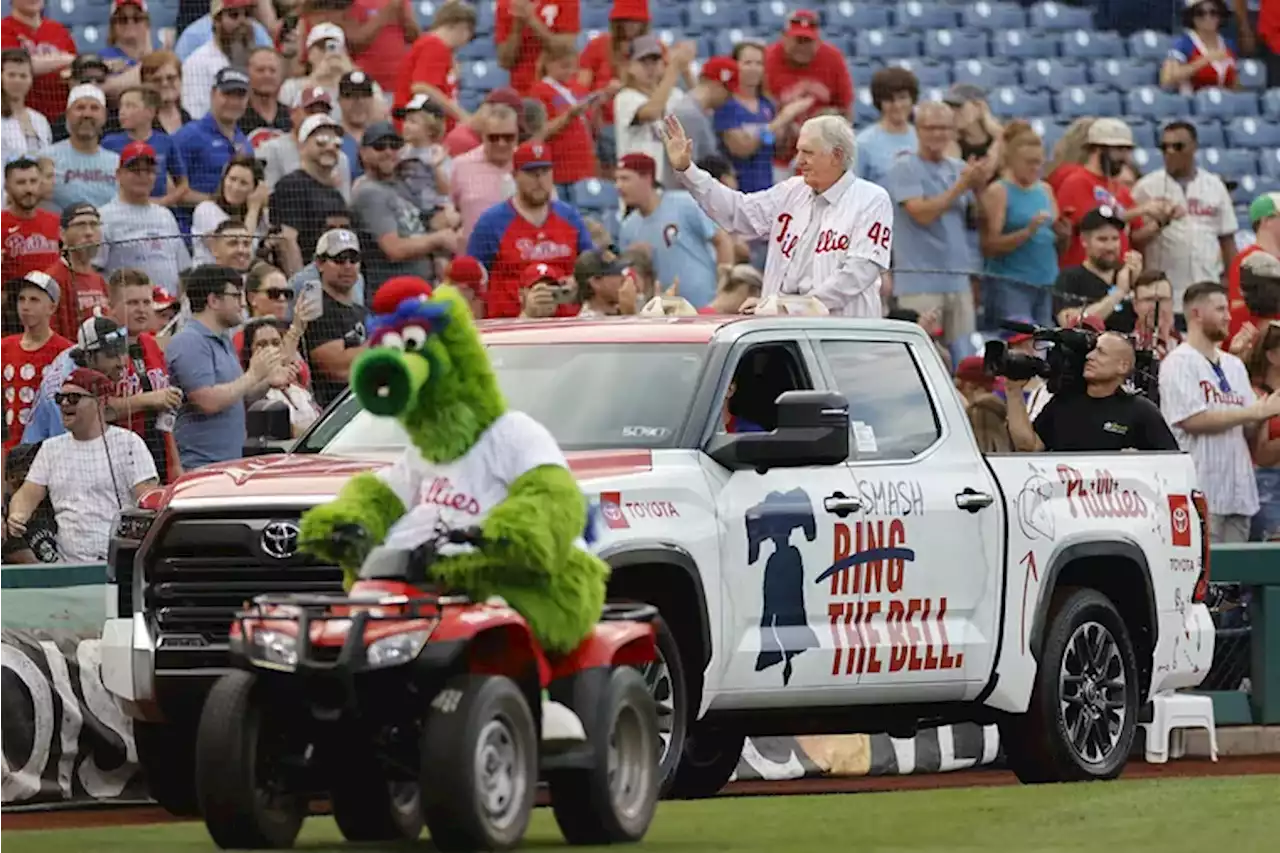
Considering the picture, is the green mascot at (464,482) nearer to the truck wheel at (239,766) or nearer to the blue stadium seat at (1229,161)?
the truck wheel at (239,766)

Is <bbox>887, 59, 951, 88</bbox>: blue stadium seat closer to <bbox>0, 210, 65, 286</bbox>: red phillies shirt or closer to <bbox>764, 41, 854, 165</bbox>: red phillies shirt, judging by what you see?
<bbox>764, 41, 854, 165</bbox>: red phillies shirt

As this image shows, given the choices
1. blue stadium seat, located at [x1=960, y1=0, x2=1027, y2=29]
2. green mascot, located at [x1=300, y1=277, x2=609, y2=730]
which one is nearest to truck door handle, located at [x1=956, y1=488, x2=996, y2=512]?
green mascot, located at [x1=300, y1=277, x2=609, y2=730]

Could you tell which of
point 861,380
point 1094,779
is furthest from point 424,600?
point 1094,779

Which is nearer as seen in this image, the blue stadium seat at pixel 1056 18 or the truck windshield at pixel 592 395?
the truck windshield at pixel 592 395

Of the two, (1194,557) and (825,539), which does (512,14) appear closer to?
(1194,557)

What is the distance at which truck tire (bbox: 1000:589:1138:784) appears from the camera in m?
11.8

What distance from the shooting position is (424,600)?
816 cm

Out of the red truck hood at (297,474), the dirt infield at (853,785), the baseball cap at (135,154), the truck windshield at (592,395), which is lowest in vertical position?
the dirt infield at (853,785)

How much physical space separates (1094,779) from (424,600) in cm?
470

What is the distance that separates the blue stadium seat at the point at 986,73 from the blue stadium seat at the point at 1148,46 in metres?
1.48

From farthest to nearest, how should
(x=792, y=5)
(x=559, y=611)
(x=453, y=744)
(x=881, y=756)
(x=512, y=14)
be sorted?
(x=792, y=5)
(x=512, y=14)
(x=881, y=756)
(x=559, y=611)
(x=453, y=744)

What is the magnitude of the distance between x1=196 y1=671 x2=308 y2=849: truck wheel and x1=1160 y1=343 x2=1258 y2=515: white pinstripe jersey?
30.6 feet

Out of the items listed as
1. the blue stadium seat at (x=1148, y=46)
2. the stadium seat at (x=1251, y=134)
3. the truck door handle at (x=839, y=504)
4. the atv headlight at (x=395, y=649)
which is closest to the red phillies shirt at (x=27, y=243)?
the truck door handle at (x=839, y=504)

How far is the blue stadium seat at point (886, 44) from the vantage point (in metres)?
24.3
